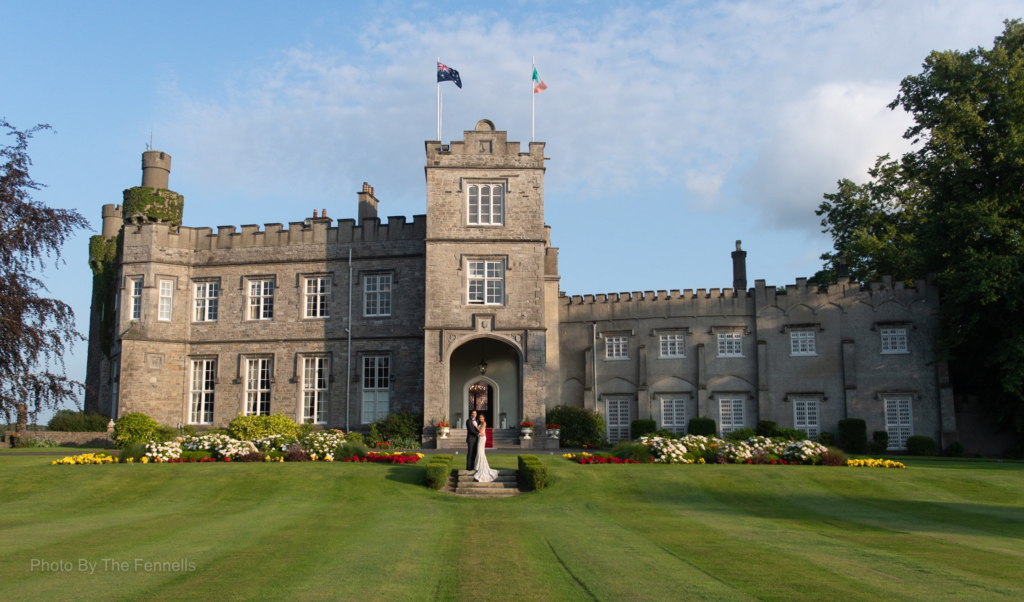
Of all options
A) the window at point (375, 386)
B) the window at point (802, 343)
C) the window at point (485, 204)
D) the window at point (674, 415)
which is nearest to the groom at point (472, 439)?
the window at point (485, 204)

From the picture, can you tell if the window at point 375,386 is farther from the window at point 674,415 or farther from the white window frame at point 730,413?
the white window frame at point 730,413

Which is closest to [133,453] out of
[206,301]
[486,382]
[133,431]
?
[133,431]

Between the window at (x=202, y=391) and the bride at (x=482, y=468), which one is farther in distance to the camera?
the window at (x=202, y=391)

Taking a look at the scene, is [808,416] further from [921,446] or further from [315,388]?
[315,388]

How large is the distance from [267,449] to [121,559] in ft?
45.7

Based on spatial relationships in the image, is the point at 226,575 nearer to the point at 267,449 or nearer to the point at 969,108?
the point at 267,449

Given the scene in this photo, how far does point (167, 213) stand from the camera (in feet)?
118

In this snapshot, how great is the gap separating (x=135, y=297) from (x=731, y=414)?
2706 cm

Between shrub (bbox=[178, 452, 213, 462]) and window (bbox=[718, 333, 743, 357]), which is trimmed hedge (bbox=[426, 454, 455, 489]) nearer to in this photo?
shrub (bbox=[178, 452, 213, 462])

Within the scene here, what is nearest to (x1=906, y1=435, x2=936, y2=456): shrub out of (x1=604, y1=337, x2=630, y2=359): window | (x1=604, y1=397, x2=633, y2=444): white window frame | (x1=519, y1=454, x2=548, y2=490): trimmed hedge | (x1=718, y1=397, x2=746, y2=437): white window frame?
(x1=718, y1=397, x2=746, y2=437): white window frame

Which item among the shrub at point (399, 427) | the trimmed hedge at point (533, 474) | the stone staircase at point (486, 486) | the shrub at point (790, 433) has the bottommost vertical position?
the stone staircase at point (486, 486)

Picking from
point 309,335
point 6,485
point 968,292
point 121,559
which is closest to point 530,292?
point 309,335

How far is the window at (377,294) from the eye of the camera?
34031 mm

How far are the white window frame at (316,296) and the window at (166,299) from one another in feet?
19.7
